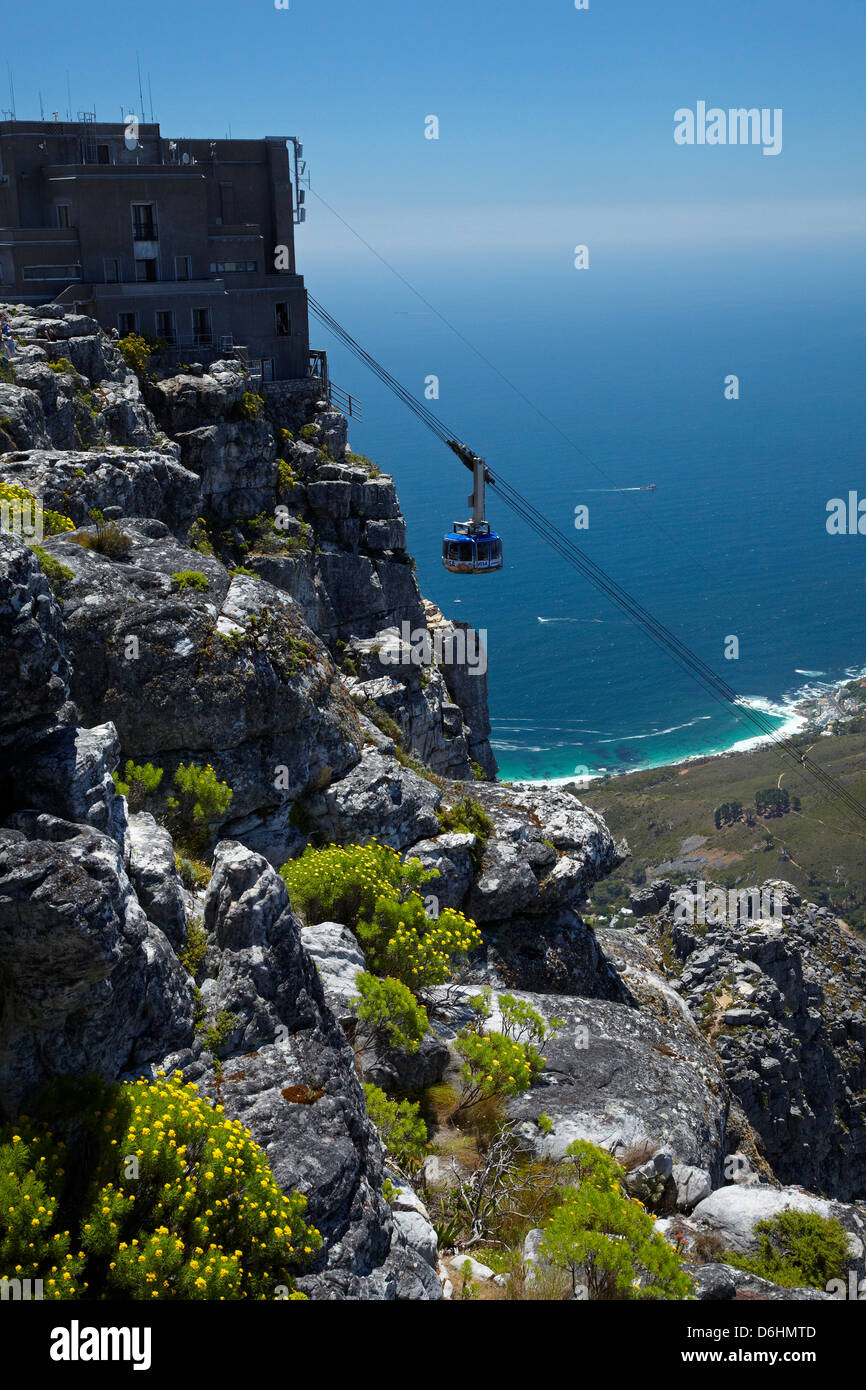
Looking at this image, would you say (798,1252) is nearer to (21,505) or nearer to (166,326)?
(21,505)

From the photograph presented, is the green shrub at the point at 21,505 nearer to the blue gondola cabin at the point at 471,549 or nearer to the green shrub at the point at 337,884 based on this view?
the green shrub at the point at 337,884

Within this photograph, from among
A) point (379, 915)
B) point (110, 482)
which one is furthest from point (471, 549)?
point (379, 915)

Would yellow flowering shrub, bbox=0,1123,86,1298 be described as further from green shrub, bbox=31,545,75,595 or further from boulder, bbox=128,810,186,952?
green shrub, bbox=31,545,75,595

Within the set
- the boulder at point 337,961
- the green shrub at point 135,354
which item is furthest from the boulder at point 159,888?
the green shrub at point 135,354

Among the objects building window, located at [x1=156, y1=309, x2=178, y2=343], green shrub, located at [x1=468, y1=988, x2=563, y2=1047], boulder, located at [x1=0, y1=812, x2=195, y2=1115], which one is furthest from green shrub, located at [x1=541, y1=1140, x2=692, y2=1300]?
building window, located at [x1=156, y1=309, x2=178, y2=343]
